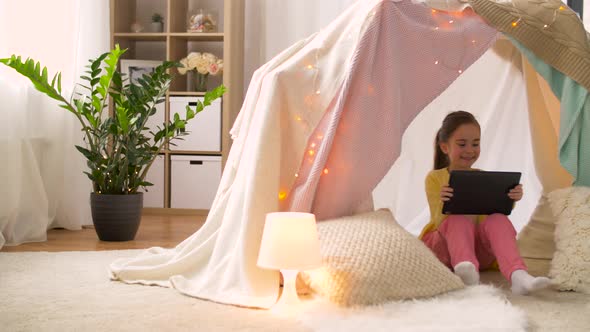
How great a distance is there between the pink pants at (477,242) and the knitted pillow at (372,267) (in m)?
0.22

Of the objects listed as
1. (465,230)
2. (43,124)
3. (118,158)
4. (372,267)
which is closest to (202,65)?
(43,124)

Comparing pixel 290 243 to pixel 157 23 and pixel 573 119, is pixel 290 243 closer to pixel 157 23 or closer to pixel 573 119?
pixel 573 119

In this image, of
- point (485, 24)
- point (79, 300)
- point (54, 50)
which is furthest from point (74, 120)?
point (485, 24)

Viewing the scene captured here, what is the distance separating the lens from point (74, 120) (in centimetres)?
347

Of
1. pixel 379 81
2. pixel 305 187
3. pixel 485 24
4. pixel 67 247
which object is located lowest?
pixel 67 247

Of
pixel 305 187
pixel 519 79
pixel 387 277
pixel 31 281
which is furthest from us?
pixel 519 79

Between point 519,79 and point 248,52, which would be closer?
point 519,79

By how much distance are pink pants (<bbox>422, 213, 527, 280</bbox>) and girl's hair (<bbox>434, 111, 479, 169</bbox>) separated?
0.29 meters

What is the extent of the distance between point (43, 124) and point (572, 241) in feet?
7.62

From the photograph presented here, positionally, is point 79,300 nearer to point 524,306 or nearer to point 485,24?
point 524,306

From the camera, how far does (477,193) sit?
2277 mm

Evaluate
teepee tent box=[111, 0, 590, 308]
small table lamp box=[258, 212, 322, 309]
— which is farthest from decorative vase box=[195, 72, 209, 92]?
small table lamp box=[258, 212, 322, 309]

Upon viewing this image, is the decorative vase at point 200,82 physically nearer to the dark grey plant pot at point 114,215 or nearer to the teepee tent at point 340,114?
the dark grey plant pot at point 114,215

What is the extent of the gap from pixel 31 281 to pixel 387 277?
3.57ft
